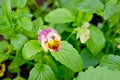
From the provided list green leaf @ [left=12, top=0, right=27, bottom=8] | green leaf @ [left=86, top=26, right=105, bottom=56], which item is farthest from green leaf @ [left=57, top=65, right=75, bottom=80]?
green leaf @ [left=12, top=0, right=27, bottom=8]

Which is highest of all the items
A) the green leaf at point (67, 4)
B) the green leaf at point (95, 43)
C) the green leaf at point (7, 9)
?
the green leaf at point (7, 9)

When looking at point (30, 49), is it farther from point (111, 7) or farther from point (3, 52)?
point (111, 7)

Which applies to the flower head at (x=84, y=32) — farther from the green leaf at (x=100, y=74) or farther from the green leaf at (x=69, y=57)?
the green leaf at (x=100, y=74)

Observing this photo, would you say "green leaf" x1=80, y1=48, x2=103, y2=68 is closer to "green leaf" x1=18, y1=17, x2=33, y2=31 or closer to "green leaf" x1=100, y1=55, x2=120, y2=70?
"green leaf" x1=100, y1=55, x2=120, y2=70

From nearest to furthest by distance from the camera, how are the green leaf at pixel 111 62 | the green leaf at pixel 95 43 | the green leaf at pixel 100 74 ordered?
1. the green leaf at pixel 100 74
2. the green leaf at pixel 111 62
3. the green leaf at pixel 95 43

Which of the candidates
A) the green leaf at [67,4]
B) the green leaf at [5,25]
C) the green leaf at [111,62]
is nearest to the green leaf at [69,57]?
the green leaf at [111,62]

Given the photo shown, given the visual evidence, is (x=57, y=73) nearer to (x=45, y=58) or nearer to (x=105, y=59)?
(x=45, y=58)
